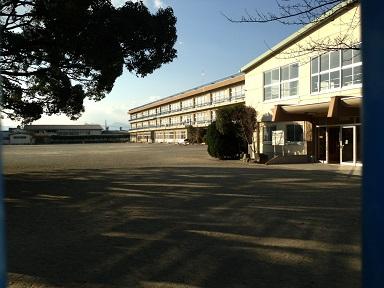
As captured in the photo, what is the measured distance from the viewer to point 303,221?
299 inches

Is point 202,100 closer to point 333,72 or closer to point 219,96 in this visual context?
point 219,96

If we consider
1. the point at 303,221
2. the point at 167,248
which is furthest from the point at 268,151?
the point at 167,248

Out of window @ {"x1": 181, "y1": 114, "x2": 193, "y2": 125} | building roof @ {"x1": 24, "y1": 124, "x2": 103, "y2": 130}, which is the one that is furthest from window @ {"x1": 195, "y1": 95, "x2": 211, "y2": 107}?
building roof @ {"x1": 24, "y1": 124, "x2": 103, "y2": 130}

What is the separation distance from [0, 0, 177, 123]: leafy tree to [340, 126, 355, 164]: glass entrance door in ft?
33.8

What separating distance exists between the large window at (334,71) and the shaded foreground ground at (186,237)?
328 inches

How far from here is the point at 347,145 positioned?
20.3 m

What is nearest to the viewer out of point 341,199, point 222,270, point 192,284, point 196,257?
point 192,284

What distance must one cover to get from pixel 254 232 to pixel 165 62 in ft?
29.7

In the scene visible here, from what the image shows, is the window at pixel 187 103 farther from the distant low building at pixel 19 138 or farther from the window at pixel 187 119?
the distant low building at pixel 19 138

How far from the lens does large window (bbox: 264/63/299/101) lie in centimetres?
2309

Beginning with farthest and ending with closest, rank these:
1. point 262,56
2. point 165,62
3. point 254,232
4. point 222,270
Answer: point 262,56
point 165,62
point 254,232
point 222,270

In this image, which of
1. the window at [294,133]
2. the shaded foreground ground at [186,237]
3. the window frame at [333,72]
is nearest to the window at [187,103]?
the window at [294,133]

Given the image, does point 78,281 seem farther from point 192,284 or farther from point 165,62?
point 165,62

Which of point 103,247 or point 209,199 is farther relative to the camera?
point 209,199
